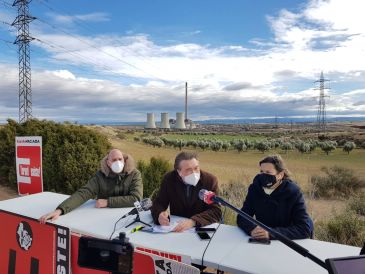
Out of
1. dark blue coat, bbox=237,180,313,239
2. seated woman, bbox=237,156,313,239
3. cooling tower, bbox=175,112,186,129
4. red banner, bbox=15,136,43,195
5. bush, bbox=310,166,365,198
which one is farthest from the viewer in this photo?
cooling tower, bbox=175,112,186,129

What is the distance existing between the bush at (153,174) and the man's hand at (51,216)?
4777mm

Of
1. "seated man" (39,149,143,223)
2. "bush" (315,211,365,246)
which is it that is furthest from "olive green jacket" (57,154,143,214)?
"bush" (315,211,365,246)

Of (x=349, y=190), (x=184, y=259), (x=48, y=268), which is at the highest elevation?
(x=184, y=259)

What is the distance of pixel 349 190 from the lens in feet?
44.1

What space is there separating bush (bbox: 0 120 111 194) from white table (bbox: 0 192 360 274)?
4720 mm

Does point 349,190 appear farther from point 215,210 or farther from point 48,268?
point 48,268

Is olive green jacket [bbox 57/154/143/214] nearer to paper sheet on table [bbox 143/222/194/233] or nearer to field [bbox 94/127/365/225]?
paper sheet on table [bbox 143/222/194/233]

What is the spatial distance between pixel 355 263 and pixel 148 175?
7468mm

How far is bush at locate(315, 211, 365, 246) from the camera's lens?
5902 millimetres

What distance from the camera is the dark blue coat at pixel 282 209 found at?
331 cm

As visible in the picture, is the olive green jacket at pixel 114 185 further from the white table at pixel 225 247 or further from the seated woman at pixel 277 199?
the seated woman at pixel 277 199

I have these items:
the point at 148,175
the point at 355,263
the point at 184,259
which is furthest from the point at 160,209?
the point at 148,175

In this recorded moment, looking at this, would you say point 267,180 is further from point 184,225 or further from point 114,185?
point 114,185

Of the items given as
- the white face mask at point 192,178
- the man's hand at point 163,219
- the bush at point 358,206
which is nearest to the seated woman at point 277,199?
the white face mask at point 192,178
